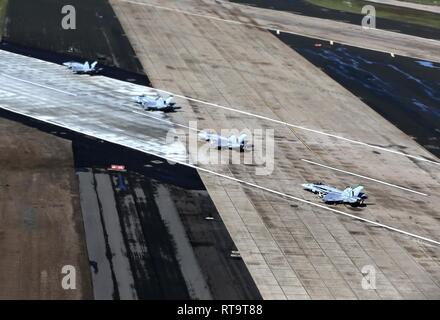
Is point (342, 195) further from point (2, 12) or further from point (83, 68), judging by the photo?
point (2, 12)

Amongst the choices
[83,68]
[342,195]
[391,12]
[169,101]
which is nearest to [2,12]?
[83,68]

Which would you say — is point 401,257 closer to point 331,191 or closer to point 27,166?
point 331,191

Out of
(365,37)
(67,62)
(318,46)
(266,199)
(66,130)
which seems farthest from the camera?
(365,37)

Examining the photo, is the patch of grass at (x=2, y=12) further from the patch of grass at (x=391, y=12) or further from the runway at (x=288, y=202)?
the patch of grass at (x=391, y=12)

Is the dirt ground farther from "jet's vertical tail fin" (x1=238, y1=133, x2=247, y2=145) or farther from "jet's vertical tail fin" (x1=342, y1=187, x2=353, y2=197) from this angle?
"jet's vertical tail fin" (x1=342, y1=187, x2=353, y2=197)
